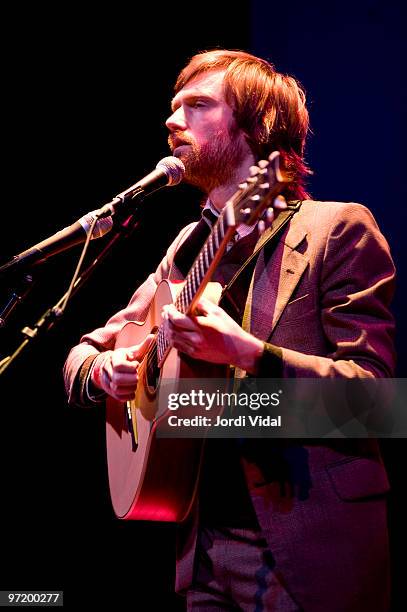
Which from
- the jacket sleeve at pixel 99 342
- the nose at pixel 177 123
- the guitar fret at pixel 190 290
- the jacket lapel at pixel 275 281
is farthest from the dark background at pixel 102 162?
the guitar fret at pixel 190 290

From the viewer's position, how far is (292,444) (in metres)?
1.76

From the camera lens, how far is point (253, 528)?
1.83m

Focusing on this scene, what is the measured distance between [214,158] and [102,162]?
53.1 inches

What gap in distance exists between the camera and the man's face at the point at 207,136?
238 cm

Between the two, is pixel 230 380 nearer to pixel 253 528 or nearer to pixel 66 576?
pixel 253 528

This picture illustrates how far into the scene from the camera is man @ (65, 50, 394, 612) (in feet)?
5.49

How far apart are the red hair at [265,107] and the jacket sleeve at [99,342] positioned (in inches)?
17.2

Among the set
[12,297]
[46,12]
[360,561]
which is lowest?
[360,561]

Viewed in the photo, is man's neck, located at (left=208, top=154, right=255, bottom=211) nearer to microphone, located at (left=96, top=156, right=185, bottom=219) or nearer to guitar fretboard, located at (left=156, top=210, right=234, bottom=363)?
microphone, located at (left=96, top=156, right=185, bottom=219)

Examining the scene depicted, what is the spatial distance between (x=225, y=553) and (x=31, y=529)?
5.78 feet

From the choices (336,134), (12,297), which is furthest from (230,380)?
(336,134)

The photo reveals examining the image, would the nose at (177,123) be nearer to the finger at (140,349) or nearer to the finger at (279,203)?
the finger at (140,349)

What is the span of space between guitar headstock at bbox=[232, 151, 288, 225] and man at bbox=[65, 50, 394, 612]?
10.7 inches

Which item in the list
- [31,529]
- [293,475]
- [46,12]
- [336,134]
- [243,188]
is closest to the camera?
[243,188]
